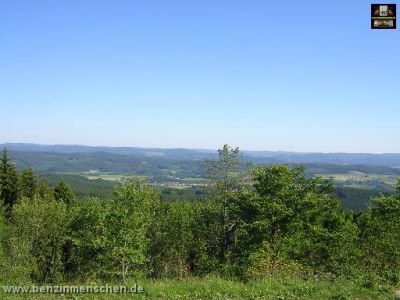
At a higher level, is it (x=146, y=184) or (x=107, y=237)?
(x=146, y=184)

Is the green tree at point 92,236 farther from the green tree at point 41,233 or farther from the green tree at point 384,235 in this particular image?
the green tree at point 384,235

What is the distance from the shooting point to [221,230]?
39.2 m

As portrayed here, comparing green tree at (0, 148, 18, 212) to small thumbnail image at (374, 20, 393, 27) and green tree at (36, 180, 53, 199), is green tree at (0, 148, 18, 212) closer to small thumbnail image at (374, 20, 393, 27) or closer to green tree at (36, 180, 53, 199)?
green tree at (36, 180, 53, 199)

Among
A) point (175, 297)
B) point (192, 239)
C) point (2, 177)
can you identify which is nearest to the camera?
point (175, 297)

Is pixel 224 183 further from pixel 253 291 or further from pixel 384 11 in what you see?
pixel 384 11

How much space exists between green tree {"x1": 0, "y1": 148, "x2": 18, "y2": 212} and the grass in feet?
171

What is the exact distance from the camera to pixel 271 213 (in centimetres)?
3400

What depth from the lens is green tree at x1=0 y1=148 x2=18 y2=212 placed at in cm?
6131

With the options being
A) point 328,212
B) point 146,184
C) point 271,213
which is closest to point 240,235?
point 271,213

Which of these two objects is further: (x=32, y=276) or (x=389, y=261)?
(x=32, y=276)

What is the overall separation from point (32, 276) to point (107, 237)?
1856cm

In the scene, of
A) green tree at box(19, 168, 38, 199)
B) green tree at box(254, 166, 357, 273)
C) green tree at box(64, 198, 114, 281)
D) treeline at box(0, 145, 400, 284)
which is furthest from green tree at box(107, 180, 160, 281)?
green tree at box(19, 168, 38, 199)

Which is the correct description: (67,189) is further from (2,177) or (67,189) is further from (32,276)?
(32,276)

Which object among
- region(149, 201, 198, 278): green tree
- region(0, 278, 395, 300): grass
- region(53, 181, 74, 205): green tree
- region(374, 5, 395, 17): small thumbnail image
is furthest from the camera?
region(53, 181, 74, 205): green tree
